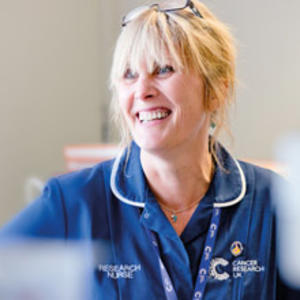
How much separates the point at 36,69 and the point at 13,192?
1.21 ft

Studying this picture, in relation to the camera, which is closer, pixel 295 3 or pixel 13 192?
pixel 295 3

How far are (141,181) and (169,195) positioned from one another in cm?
7

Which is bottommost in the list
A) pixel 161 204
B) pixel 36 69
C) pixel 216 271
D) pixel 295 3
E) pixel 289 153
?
pixel 216 271

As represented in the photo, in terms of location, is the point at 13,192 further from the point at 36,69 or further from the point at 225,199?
the point at 225,199

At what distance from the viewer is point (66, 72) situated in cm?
146

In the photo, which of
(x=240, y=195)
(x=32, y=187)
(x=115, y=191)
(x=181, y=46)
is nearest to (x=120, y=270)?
(x=115, y=191)

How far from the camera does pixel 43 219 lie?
822mm

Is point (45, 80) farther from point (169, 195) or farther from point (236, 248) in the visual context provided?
point (236, 248)

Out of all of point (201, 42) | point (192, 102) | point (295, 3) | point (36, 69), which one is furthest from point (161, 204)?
point (36, 69)

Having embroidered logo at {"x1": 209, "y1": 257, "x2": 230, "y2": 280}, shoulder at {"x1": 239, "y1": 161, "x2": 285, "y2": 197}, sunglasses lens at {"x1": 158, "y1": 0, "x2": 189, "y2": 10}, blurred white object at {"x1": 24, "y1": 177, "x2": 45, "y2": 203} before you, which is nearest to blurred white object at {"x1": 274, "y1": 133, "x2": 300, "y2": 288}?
shoulder at {"x1": 239, "y1": 161, "x2": 285, "y2": 197}

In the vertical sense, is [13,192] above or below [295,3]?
below

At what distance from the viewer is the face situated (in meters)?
0.85

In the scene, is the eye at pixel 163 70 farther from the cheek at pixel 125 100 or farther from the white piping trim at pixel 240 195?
the white piping trim at pixel 240 195

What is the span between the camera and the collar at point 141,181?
36.5 inches
